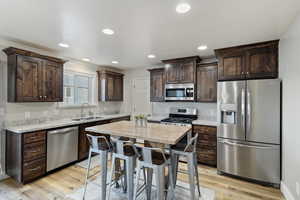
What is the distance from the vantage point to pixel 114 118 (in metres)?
4.49

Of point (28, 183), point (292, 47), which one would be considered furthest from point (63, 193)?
point (292, 47)

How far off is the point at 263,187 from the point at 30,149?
413cm

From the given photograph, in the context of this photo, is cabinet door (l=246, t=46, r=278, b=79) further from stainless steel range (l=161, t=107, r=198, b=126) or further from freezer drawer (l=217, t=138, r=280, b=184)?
stainless steel range (l=161, t=107, r=198, b=126)

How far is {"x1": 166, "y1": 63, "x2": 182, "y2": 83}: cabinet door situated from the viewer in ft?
13.4

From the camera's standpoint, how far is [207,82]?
3770 millimetres

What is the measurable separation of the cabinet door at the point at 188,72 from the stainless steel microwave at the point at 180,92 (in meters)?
0.13

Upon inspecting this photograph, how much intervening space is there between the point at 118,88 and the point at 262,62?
4.05 meters

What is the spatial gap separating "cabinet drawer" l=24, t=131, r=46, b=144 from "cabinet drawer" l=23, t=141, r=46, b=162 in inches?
2.7

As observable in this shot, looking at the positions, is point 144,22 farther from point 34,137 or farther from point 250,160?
point 250,160

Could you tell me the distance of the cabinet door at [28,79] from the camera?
9.18 ft

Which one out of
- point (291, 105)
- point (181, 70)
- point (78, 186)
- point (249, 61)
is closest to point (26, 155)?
point (78, 186)

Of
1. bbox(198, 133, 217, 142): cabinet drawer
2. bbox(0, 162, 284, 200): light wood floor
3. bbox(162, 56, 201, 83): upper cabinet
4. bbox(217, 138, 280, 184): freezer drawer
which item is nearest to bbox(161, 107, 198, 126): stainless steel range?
bbox(198, 133, 217, 142): cabinet drawer

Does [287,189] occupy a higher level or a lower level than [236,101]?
lower

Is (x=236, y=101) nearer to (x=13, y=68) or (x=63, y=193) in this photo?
(x=63, y=193)
